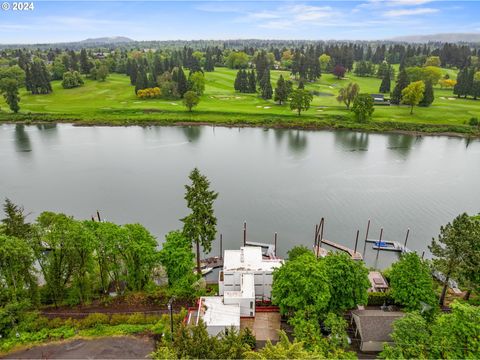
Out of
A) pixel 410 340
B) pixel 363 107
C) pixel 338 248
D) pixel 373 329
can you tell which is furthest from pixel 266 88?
pixel 410 340

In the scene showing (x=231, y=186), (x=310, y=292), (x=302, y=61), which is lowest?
(x=231, y=186)

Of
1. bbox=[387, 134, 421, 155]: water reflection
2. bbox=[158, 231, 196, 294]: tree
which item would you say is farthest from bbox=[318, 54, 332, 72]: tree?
bbox=[158, 231, 196, 294]: tree

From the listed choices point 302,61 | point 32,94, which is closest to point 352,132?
point 302,61

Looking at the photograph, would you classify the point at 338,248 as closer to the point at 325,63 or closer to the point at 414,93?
the point at 414,93

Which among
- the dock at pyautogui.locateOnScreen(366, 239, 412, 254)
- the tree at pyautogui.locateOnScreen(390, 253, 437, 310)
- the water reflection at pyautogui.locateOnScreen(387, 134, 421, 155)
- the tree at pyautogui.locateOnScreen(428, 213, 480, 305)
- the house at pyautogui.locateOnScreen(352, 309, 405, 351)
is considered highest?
the tree at pyautogui.locateOnScreen(428, 213, 480, 305)

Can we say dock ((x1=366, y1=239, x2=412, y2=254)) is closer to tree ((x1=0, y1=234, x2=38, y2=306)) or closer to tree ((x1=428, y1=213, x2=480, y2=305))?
tree ((x1=428, y1=213, x2=480, y2=305))

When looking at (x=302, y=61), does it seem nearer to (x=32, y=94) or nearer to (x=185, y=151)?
(x=185, y=151)
